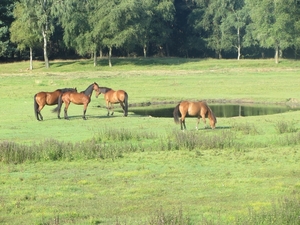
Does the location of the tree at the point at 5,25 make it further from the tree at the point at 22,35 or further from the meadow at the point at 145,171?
the meadow at the point at 145,171

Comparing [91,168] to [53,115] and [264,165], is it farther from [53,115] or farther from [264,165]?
[53,115]

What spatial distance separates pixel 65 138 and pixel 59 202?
31.2 ft

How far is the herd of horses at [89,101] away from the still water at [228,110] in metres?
2.44

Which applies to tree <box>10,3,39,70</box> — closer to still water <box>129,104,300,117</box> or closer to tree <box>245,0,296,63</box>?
tree <box>245,0,296,63</box>

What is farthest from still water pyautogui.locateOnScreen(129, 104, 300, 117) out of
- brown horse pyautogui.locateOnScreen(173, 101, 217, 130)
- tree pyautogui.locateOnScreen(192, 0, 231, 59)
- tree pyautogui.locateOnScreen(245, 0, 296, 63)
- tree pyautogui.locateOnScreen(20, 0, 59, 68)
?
tree pyautogui.locateOnScreen(192, 0, 231, 59)

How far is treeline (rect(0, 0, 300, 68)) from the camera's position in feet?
233

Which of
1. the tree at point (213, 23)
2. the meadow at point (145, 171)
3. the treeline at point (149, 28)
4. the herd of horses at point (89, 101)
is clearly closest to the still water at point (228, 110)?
the herd of horses at point (89, 101)

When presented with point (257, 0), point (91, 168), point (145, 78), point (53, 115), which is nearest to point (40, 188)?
point (91, 168)

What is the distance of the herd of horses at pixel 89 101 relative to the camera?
22619mm

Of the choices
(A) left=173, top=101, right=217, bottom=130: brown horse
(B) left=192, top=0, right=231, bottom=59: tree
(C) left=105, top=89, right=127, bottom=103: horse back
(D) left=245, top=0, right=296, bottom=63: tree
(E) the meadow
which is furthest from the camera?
(B) left=192, top=0, right=231, bottom=59: tree

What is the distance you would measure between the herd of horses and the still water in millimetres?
2440

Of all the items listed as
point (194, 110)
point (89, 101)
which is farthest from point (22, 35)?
point (194, 110)

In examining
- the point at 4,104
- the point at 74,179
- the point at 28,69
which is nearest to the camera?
the point at 74,179

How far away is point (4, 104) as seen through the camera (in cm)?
3394
